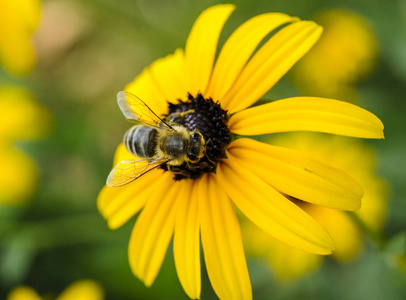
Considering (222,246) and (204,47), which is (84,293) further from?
(204,47)

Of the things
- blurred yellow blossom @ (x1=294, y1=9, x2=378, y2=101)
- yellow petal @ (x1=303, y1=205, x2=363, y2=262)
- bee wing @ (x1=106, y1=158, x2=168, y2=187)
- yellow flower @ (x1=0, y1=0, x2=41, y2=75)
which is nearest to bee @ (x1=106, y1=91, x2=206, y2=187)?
bee wing @ (x1=106, y1=158, x2=168, y2=187)

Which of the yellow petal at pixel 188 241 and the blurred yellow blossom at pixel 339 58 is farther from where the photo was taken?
the blurred yellow blossom at pixel 339 58

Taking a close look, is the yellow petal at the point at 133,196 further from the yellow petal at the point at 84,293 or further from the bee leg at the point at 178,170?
the yellow petal at the point at 84,293

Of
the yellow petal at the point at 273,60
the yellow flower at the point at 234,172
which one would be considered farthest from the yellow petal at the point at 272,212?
the yellow petal at the point at 273,60

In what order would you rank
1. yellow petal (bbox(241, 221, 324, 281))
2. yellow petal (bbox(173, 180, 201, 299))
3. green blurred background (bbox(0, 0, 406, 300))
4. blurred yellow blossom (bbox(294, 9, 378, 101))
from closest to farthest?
yellow petal (bbox(173, 180, 201, 299)), yellow petal (bbox(241, 221, 324, 281)), green blurred background (bbox(0, 0, 406, 300)), blurred yellow blossom (bbox(294, 9, 378, 101))

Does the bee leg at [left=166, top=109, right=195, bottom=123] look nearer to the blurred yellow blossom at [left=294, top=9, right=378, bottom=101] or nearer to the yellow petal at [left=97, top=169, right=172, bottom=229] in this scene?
the yellow petal at [left=97, top=169, right=172, bottom=229]

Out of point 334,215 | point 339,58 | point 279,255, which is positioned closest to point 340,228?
point 334,215

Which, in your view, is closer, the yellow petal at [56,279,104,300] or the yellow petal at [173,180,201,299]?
the yellow petal at [173,180,201,299]
